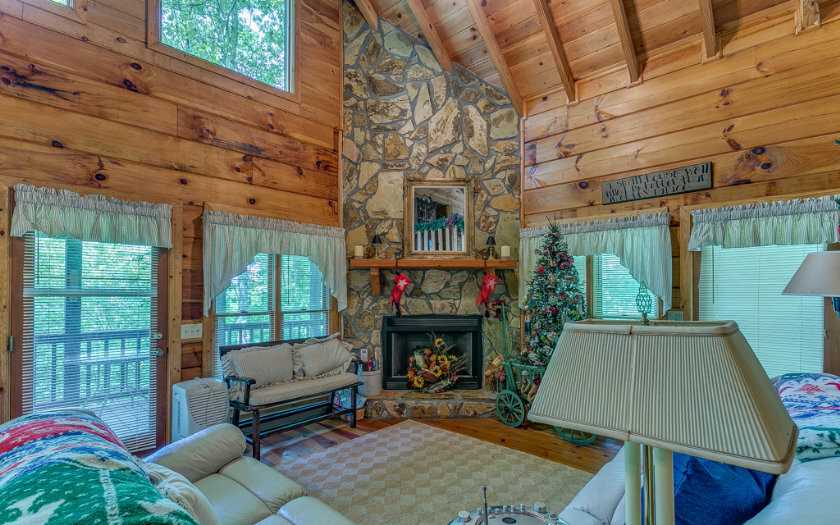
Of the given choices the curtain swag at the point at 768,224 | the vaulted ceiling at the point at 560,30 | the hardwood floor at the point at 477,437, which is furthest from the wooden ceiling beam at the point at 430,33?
the hardwood floor at the point at 477,437

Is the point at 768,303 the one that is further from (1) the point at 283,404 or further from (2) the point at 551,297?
(1) the point at 283,404

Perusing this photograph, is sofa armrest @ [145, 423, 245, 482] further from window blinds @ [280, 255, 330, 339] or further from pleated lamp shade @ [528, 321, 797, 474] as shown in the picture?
window blinds @ [280, 255, 330, 339]

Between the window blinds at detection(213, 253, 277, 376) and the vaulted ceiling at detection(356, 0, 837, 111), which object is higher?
the vaulted ceiling at detection(356, 0, 837, 111)

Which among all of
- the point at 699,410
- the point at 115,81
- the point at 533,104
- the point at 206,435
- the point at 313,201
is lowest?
the point at 206,435

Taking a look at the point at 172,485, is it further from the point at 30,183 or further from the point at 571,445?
the point at 571,445

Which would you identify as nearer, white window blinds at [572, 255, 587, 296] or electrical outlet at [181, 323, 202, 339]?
electrical outlet at [181, 323, 202, 339]

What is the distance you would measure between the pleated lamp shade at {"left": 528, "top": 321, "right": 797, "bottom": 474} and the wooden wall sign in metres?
3.81

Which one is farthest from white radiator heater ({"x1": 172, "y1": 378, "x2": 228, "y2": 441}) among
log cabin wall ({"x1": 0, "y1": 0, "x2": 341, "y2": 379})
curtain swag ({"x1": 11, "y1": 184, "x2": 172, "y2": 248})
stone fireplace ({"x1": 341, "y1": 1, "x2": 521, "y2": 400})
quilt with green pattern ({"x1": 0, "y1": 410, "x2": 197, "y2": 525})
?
quilt with green pattern ({"x1": 0, "y1": 410, "x2": 197, "y2": 525})

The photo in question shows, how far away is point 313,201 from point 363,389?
2.21m

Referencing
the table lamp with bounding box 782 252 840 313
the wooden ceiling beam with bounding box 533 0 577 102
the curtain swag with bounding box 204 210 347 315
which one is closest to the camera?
the table lamp with bounding box 782 252 840 313

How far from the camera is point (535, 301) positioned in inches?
173

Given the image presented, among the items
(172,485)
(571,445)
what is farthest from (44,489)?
(571,445)

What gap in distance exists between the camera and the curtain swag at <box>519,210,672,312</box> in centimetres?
414

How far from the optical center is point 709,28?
150 inches
